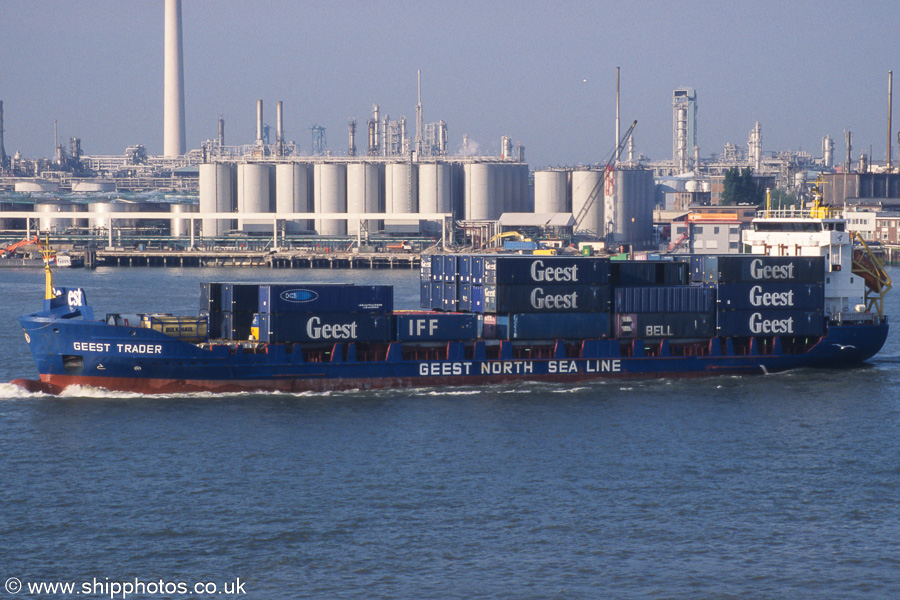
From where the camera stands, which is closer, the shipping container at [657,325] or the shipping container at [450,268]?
the shipping container at [657,325]

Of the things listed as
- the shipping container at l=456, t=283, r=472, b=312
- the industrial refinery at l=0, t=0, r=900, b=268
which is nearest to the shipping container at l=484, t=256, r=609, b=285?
the shipping container at l=456, t=283, r=472, b=312

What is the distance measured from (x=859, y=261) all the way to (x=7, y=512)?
33.2 meters

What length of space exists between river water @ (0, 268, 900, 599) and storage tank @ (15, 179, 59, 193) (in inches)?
6406

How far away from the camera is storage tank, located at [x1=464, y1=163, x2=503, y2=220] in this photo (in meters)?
136

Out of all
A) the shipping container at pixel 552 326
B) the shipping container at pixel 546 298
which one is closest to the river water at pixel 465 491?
the shipping container at pixel 552 326

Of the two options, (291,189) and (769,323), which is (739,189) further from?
(769,323)

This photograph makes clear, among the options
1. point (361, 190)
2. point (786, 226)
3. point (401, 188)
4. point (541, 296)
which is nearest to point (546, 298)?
point (541, 296)

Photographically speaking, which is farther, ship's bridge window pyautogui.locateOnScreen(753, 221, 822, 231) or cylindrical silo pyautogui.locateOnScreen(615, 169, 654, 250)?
cylindrical silo pyautogui.locateOnScreen(615, 169, 654, 250)

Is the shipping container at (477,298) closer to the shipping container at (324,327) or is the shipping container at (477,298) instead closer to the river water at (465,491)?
the river water at (465,491)

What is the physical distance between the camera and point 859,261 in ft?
145

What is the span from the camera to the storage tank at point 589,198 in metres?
135

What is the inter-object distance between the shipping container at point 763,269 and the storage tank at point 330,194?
9717cm

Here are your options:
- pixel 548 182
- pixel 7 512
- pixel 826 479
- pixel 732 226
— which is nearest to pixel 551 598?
pixel 826 479

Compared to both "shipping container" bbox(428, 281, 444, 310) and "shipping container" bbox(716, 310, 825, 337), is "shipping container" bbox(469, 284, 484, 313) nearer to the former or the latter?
"shipping container" bbox(428, 281, 444, 310)
